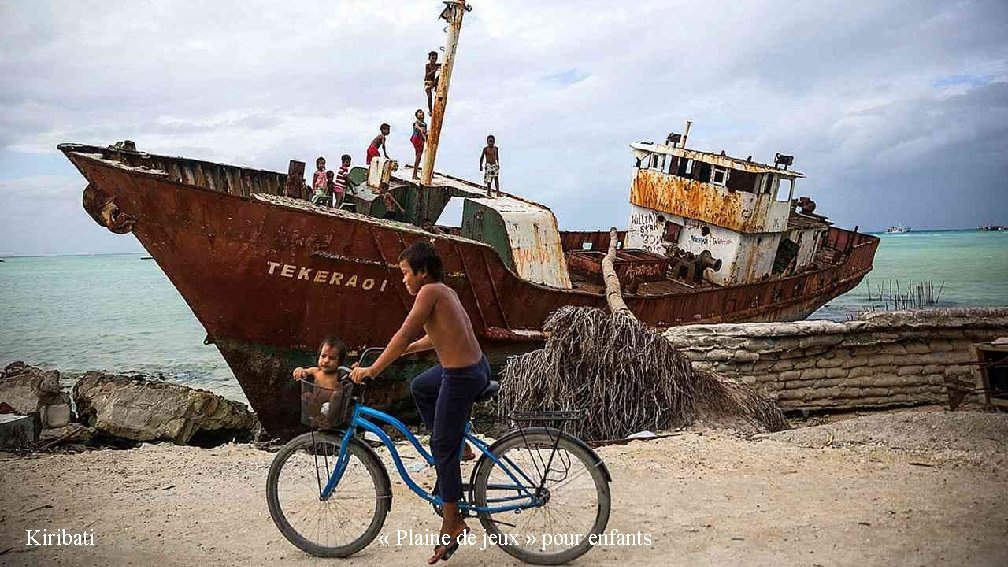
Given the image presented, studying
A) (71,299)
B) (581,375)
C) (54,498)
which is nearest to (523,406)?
(581,375)

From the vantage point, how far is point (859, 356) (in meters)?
9.16

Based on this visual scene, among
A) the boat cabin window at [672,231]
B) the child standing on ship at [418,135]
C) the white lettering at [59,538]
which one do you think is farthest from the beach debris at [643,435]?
the boat cabin window at [672,231]

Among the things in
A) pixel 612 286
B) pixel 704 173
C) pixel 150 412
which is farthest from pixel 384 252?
pixel 704 173

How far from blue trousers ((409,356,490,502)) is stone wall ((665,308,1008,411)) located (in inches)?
210

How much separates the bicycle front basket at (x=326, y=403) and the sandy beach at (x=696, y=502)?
79 cm

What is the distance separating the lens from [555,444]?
3.68 metres

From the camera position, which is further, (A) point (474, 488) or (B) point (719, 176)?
(B) point (719, 176)

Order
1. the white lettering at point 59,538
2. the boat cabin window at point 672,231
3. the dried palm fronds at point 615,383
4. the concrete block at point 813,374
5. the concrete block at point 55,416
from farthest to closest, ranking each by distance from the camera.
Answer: the boat cabin window at point 672,231 → the concrete block at point 813,374 → the concrete block at point 55,416 → the dried palm fronds at point 615,383 → the white lettering at point 59,538

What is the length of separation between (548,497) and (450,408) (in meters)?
0.75

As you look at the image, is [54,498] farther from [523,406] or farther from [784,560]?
[784,560]

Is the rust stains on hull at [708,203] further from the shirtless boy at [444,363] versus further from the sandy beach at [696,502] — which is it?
the shirtless boy at [444,363]

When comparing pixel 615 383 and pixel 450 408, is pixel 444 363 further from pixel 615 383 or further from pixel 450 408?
pixel 615 383

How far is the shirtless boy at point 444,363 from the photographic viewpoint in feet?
11.5

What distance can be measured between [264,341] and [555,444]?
20.3 feet
